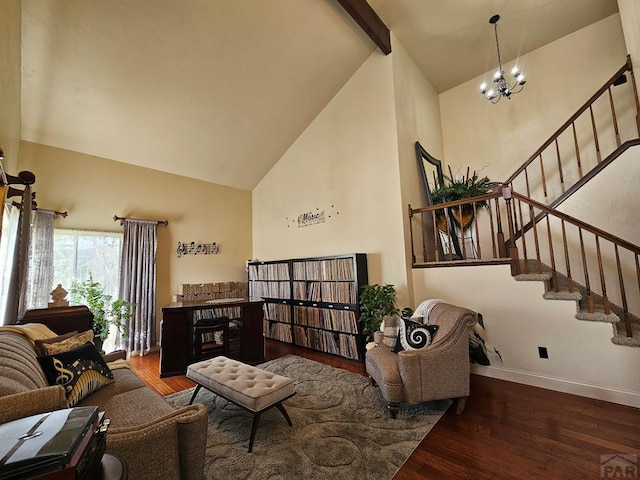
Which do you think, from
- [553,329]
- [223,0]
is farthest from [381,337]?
[223,0]

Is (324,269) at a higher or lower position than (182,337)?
higher

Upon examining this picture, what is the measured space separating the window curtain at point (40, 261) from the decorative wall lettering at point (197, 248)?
1598 mm

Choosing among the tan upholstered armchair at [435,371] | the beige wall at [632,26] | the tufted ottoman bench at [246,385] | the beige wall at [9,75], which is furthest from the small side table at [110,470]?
the beige wall at [632,26]

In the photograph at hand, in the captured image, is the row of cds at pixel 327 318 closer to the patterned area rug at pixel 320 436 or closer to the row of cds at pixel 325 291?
the row of cds at pixel 325 291

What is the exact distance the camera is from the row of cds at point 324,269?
3.82 metres

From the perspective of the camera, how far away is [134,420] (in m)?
1.49

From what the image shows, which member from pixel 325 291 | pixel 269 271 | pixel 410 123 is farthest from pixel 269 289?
pixel 410 123

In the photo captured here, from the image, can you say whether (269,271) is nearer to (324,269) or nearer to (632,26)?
(324,269)

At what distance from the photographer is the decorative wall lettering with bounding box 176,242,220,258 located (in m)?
4.77

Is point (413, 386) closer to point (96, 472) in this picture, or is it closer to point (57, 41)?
point (96, 472)

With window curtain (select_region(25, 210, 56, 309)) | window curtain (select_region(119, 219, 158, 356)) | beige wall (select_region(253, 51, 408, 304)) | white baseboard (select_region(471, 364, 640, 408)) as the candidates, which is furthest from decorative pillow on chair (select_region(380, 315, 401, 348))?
window curtain (select_region(25, 210, 56, 309))

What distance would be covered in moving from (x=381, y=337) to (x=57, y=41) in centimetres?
446

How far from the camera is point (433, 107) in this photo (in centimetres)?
501

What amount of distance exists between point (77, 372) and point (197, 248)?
334 centimetres
